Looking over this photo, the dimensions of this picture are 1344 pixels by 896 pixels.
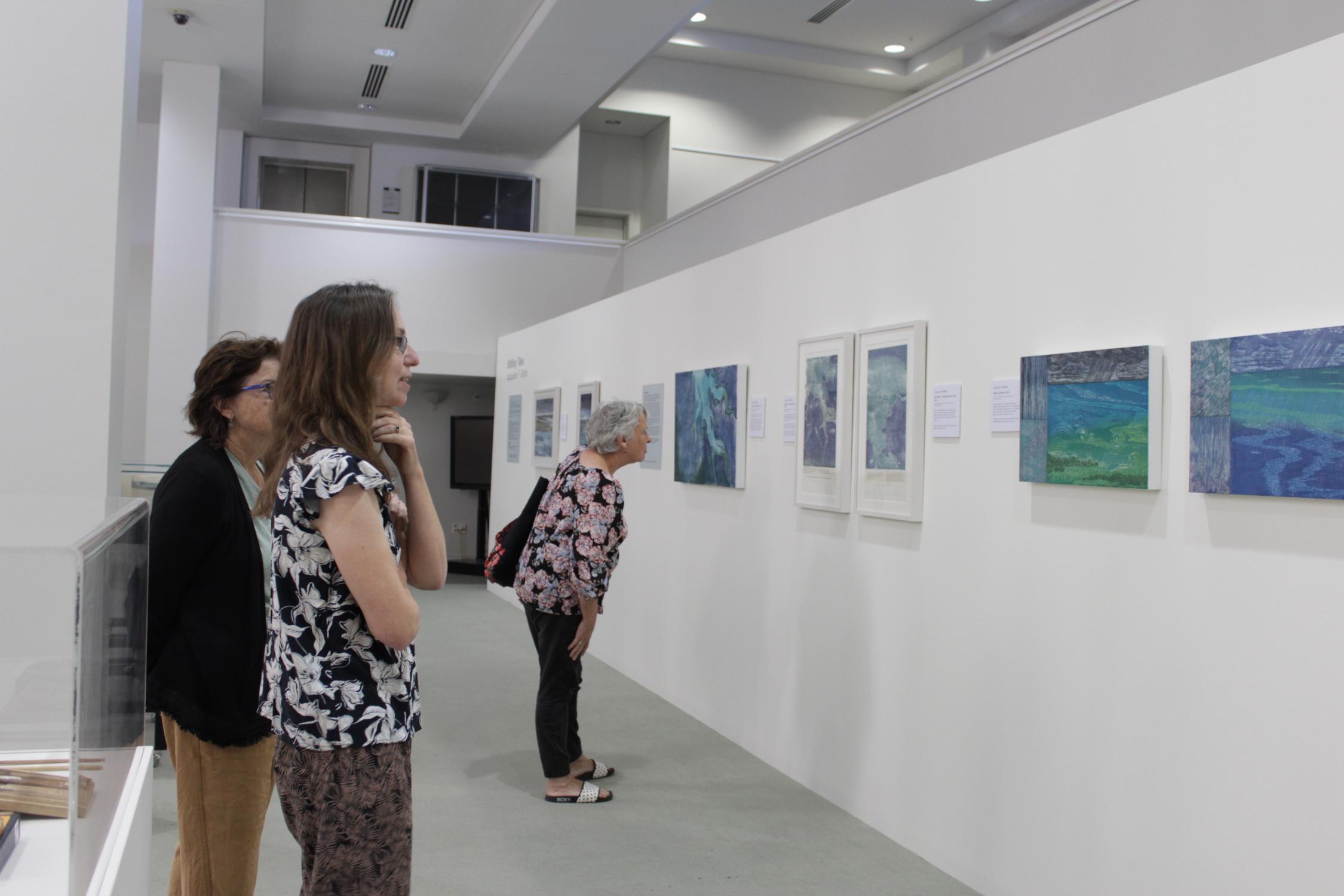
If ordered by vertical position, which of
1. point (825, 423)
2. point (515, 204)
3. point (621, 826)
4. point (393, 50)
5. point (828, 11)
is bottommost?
point (621, 826)

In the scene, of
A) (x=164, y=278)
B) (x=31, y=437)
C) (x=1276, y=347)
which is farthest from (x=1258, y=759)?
(x=164, y=278)

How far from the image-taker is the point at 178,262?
12.8 metres

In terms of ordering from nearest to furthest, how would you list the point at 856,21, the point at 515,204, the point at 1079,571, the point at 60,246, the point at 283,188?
1. the point at 60,246
2. the point at 1079,571
3. the point at 856,21
4. the point at 515,204
5. the point at 283,188

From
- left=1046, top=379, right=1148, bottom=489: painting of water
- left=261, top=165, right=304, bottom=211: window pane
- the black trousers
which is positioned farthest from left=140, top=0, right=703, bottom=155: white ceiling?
left=1046, top=379, right=1148, bottom=489: painting of water

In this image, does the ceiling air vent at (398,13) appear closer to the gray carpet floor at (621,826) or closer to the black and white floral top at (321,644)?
the gray carpet floor at (621,826)

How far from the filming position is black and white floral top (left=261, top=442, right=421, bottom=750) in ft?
6.93

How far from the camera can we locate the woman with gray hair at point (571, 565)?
4906mm

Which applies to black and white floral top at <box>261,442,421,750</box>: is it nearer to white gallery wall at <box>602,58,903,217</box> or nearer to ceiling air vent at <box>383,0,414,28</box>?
ceiling air vent at <box>383,0,414,28</box>

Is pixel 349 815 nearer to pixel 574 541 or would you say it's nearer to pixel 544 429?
pixel 574 541

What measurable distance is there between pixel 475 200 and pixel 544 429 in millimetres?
6933

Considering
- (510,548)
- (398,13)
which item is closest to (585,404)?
(510,548)

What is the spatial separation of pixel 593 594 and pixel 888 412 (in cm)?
150

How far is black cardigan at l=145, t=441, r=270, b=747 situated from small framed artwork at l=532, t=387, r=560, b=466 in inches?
293

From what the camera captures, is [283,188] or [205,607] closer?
[205,607]
